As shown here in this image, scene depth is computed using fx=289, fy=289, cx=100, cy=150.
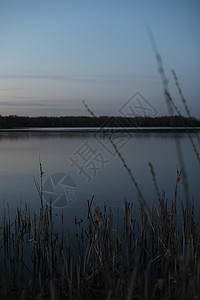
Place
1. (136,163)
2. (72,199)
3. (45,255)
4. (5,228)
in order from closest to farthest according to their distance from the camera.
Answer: (45,255) < (5,228) < (72,199) < (136,163)

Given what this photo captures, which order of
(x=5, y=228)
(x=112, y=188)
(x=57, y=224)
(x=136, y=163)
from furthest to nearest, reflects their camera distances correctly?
1. (x=136, y=163)
2. (x=112, y=188)
3. (x=57, y=224)
4. (x=5, y=228)

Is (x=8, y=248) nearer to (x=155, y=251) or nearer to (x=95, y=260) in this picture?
(x=95, y=260)

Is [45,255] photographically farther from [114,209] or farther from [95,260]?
[114,209]

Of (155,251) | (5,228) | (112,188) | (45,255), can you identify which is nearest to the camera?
(45,255)

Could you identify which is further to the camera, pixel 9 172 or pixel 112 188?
pixel 9 172

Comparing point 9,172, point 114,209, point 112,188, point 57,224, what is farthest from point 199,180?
point 9,172

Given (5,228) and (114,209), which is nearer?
(5,228)

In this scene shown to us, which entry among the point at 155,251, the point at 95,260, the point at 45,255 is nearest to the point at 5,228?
the point at 45,255

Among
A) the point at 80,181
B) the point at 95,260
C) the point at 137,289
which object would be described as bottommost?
the point at 137,289

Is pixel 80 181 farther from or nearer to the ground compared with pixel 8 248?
farther from the ground

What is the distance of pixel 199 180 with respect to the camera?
9805 millimetres

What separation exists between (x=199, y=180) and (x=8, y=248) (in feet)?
24.6

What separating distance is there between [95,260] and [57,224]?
2278mm

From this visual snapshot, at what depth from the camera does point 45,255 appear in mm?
3504
